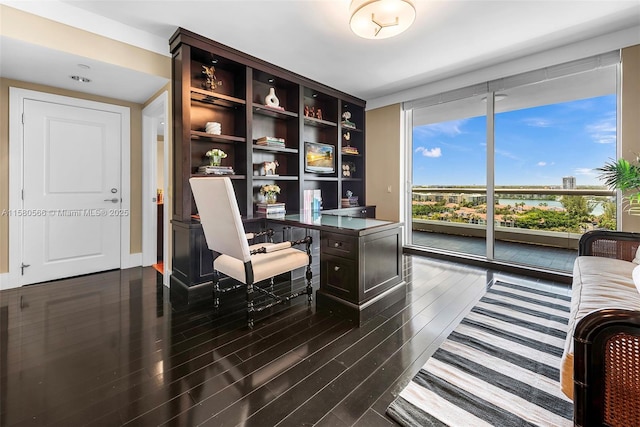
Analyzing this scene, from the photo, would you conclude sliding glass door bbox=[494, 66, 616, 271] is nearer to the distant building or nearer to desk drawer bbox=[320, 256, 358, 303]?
the distant building

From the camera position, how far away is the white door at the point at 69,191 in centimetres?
317

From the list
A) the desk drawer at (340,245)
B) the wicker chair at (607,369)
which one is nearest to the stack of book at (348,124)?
the desk drawer at (340,245)

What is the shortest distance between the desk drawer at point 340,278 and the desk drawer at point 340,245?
0.05m

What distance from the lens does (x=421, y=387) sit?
1.55 meters

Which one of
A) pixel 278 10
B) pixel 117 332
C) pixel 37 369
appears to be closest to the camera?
pixel 37 369

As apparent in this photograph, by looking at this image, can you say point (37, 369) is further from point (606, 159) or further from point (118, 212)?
point (606, 159)

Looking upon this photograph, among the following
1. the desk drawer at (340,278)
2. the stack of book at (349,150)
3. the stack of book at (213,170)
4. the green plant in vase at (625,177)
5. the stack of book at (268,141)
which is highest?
the stack of book at (349,150)

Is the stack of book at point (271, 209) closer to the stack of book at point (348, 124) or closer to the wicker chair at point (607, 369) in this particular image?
the stack of book at point (348, 124)

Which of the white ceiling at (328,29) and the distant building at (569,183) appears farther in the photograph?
the distant building at (569,183)

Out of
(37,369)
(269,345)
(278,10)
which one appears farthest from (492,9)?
(37,369)

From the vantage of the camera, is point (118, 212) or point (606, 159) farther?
point (118, 212)

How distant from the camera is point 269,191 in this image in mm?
3572

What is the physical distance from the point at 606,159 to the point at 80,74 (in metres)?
5.60

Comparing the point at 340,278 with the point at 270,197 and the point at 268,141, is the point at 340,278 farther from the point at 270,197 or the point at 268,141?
the point at 268,141
